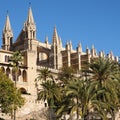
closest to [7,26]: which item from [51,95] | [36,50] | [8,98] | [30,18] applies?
[30,18]

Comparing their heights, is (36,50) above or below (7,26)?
below

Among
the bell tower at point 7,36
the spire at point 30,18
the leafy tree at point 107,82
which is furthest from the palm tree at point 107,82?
the bell tower at point 7,36

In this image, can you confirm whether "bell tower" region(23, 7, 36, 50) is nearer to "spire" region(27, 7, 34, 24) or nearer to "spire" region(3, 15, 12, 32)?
"spire" region(27, 7, 34, 24)

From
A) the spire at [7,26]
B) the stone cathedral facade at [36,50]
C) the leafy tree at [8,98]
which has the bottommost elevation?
the leafy tree at [8,98]

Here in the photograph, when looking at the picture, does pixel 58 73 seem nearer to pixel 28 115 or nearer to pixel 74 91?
pixel 28 115

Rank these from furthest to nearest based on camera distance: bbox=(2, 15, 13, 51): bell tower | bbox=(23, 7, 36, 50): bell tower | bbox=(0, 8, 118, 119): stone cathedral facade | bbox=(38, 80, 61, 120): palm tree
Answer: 1. bbox=(2, 15, 13, 51): bell tower
2. bbox=(23, 7, 36, 50): bell tower
3. bbox=(0, 8, 118, 119): stone cathedral facade
4. bbox=(38, 80, 61, 120): palm tree

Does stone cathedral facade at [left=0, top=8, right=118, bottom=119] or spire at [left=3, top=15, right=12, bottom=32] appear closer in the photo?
stone cathedral facade at [left=0, top=8, right=118, bottom=119]

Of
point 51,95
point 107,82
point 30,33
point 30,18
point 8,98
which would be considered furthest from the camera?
point 30,18

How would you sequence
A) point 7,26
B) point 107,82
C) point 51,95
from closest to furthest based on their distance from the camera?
1. point 107,82
2. point 51,95
3. point 7,26

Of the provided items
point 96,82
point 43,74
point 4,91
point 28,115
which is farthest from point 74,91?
point 43,74

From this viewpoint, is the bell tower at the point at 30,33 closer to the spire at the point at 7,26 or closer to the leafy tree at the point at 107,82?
the spire at the point at 7,26

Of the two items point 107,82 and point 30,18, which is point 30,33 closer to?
point 30,18

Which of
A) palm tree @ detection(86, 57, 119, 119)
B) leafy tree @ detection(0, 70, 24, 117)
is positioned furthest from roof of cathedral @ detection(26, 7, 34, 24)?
palm tree @ detection(86, 57, 119, 119)

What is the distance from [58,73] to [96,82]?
131ft
